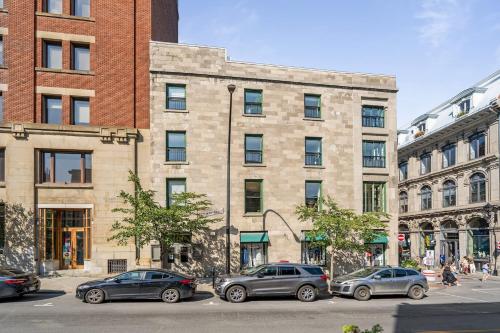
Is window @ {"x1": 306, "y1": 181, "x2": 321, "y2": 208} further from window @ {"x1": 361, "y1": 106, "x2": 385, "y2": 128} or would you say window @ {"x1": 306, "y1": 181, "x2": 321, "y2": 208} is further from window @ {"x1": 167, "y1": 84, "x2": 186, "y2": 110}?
window @ {"x1": 167, "y1": 84, "x2": 186, "y2": 110}

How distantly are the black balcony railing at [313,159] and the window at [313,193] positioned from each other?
1.34m

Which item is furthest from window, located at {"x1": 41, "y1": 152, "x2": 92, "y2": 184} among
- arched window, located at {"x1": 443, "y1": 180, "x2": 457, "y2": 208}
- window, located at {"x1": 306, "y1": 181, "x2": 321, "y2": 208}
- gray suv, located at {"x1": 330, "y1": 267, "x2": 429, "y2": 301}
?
arched window, located at {"x1": 443, "y1": 180, "x2": 457, "y2": 208}

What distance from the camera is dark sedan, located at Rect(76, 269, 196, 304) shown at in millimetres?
17672

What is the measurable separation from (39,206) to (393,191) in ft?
74.2

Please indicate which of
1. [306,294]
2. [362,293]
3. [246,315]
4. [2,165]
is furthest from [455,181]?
[2,165]

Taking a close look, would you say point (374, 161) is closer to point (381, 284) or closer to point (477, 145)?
point (381, 284)

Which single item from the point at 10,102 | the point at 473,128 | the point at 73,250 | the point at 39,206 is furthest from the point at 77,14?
A: the point at 473,128

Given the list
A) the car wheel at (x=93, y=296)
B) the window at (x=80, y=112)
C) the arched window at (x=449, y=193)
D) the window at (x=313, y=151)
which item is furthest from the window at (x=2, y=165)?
the arched window at (x=449, y=193)

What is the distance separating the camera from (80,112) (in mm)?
26172

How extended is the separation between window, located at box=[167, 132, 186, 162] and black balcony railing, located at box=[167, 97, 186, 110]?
5.36 feet

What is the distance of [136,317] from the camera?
49.5 feet

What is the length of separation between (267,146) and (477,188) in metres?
21.6

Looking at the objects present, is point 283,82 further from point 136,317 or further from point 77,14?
point 136,317

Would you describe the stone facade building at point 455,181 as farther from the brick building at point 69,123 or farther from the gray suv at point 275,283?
the brick building at point 69,123
